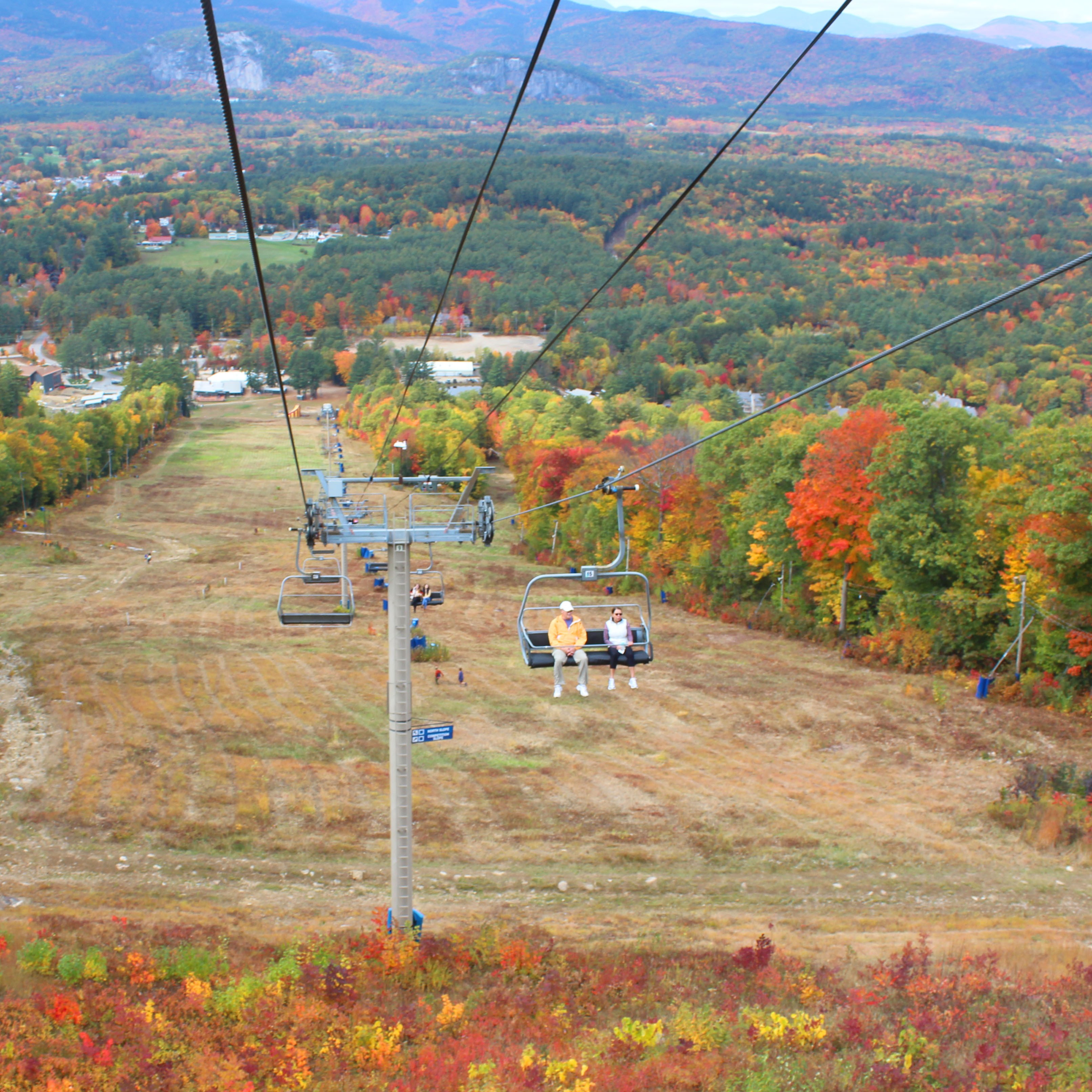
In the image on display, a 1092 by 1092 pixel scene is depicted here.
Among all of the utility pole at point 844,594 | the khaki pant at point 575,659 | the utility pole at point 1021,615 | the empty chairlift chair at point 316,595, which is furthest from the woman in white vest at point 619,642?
the utility pole at point 844,594

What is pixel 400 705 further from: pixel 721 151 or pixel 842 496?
pixel 842 496

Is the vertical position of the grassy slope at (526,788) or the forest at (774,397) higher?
the forest at (774,397)

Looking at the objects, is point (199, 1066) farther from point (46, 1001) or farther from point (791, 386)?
point (791, 386)

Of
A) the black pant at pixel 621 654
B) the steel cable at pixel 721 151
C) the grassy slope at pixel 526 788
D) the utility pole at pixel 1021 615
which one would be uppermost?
the steel cable at pixel 721 151

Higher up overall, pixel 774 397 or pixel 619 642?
pixel 619 642

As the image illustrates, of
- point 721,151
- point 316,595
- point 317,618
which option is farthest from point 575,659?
point 721,151

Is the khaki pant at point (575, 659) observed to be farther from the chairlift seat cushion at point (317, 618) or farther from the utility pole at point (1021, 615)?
the utility pole at point (1021, 615)
